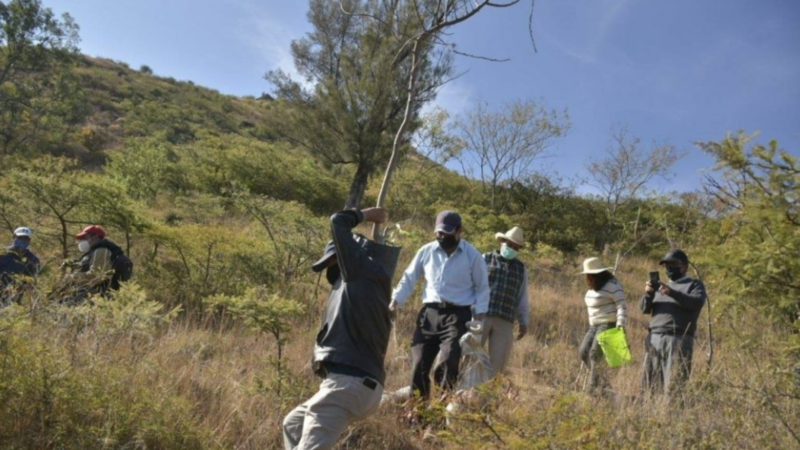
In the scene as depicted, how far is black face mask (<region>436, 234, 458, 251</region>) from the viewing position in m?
3.96

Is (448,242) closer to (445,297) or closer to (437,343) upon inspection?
(445,297)

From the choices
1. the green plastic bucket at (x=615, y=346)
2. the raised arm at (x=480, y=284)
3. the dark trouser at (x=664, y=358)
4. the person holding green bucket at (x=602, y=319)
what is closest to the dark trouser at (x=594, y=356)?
the person holding green bucket at (x=602, y=319)

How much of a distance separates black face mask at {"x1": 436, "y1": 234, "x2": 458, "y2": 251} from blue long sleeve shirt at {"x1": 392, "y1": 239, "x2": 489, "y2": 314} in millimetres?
41

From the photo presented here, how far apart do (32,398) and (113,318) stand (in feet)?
2.78

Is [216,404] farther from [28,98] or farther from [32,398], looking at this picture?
[28,98]

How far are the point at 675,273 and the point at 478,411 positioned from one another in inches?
138

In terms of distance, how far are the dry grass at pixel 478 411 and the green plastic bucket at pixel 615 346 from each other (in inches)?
11.6

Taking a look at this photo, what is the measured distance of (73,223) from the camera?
650 centimetres

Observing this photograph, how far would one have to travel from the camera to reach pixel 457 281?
3.93 m

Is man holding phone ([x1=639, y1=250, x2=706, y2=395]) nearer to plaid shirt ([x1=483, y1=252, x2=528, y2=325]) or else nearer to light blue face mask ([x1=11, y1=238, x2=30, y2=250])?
plaid shirt ([x1=483, y1=252, x2=528, y2=325])

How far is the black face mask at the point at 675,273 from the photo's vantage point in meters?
4.83

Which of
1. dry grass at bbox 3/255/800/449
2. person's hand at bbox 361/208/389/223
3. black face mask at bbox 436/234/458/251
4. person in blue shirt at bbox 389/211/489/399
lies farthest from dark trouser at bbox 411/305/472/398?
person's hand at bbox 361/208/389/223

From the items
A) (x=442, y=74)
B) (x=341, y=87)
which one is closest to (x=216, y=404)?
(x=341, y=87)

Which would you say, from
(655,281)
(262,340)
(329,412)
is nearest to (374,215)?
(329,412)
